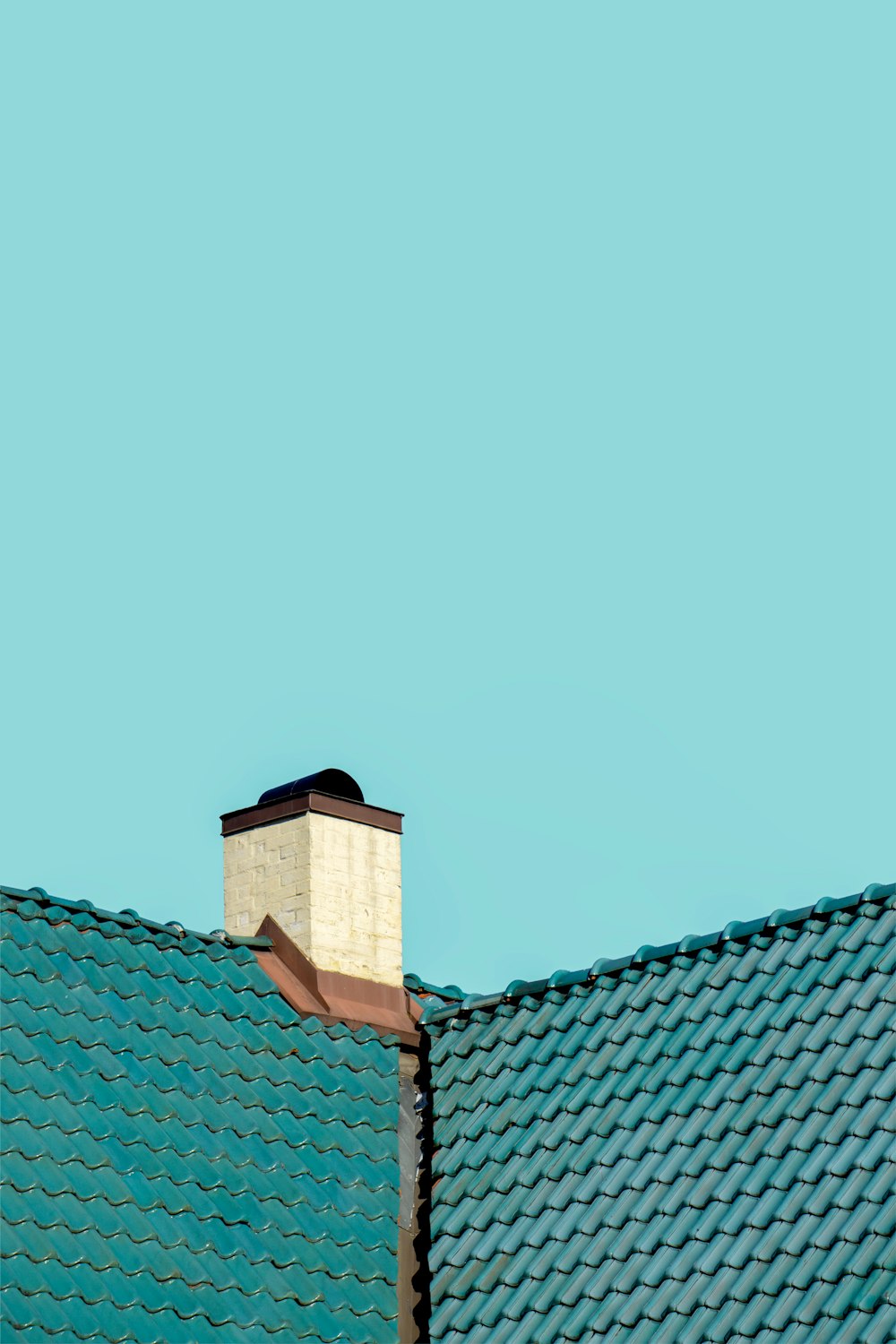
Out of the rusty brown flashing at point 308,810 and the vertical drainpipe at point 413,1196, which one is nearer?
the vertical drainpipe at point 413,1196

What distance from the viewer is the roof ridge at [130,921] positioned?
18.4 m

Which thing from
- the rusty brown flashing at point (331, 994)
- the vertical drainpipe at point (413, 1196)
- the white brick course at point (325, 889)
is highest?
the white brick course at point (325, 889)

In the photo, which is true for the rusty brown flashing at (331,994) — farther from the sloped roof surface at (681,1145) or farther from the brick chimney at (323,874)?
the sloped roof surface at (681,1145)

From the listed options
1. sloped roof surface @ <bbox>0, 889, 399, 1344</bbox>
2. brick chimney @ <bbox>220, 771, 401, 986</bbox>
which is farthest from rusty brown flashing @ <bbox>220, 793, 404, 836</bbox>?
sloped roof surface @ <bbox>0, 889, 399, 1344</bbox>

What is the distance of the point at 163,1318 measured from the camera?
16.3 metres

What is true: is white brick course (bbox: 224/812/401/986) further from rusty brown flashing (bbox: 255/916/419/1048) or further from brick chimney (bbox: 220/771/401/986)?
rusty brown flashing (bbox: 255/916/419/1048)

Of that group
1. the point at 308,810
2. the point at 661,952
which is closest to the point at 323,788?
the point at 308,810

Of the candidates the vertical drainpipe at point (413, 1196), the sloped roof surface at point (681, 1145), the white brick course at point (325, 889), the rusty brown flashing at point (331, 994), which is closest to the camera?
the sloped roof surface at point (681, 1145)

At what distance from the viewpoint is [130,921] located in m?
19.0

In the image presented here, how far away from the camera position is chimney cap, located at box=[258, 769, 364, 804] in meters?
20.9

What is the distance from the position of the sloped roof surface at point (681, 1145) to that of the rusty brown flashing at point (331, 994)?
0.37 m

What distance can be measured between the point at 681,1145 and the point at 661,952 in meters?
2.19

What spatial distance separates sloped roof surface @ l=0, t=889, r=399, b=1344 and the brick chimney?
93 centimetres

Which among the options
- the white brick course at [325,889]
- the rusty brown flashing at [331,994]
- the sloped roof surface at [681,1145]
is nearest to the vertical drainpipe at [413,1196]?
the sloped roof surface at [681,1145]
